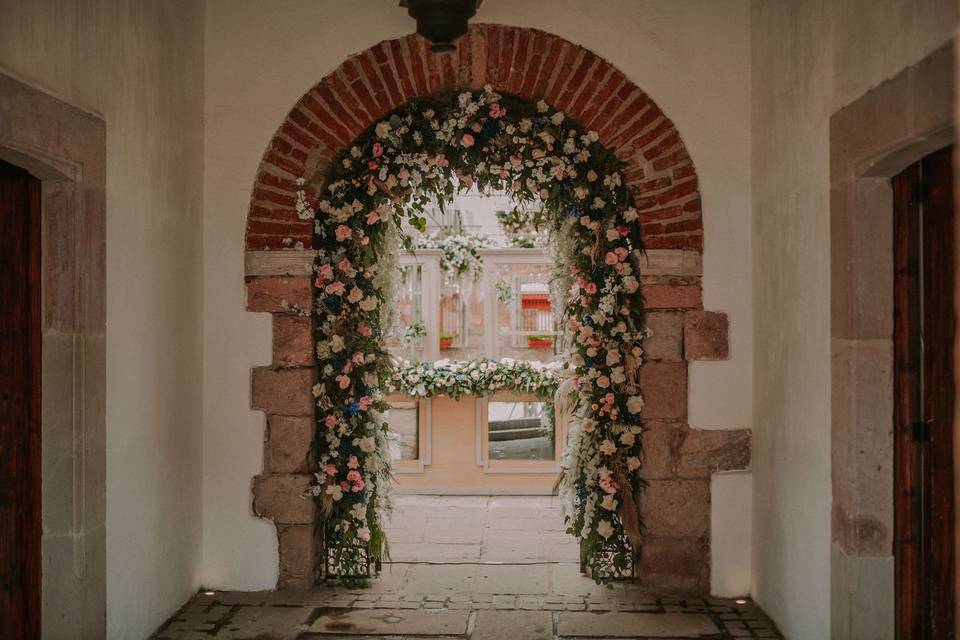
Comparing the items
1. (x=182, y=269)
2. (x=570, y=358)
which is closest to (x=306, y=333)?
(x=182, y=269)

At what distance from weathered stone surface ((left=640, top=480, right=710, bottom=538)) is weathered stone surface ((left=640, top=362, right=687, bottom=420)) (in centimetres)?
33

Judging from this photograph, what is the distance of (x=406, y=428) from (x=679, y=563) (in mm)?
3464

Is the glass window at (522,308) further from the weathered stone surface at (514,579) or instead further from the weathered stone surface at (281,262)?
the weathered stone surface at (281,262)

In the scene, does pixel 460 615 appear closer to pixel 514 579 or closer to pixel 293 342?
pixel 514 579

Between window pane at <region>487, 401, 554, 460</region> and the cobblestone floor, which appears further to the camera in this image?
window pane at <region>487, 401, 554, 460</region>

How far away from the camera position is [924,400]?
281cm

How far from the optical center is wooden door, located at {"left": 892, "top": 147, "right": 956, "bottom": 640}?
8.84ft

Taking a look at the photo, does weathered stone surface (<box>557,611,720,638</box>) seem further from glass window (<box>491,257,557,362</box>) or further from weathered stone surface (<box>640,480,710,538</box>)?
glass window (<box>491,257,557,362</box>)

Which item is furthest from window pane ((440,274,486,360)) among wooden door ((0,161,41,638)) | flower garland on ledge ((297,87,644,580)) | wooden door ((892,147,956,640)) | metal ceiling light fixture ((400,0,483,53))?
wooden door ((892,147,956,640))

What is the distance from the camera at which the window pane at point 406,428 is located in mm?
7176

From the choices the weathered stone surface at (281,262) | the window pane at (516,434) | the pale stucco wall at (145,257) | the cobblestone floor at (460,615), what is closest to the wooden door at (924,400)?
the cobblestone floor at (460,615)

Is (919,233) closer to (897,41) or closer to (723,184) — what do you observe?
(897,41)

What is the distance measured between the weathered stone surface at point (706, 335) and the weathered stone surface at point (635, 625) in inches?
48.2

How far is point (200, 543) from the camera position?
4242 mm
